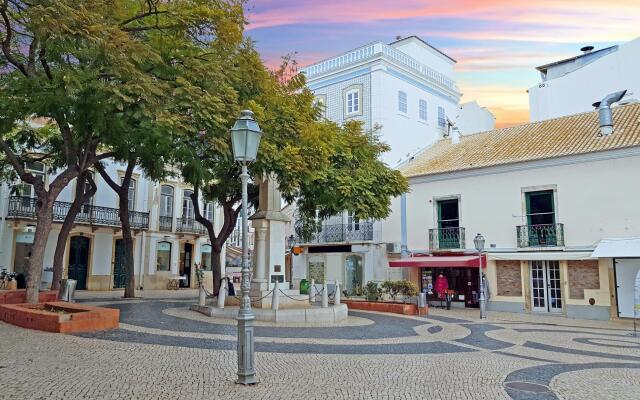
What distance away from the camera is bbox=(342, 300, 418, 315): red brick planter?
1853cm

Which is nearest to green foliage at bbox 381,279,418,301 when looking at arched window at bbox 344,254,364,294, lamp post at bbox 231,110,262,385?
arched window at bbox 344,254,364,294

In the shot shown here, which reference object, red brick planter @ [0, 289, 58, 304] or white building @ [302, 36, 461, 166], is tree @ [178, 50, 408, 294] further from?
white building @ [302, 36, 461, 166]

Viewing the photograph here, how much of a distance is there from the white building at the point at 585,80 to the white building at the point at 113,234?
23.2 metres

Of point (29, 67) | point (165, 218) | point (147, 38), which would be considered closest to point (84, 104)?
point (29, 67)

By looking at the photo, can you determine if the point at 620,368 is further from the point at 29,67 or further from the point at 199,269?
the point at 199,269

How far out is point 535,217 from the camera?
837 inches

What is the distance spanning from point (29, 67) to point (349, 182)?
10.5m

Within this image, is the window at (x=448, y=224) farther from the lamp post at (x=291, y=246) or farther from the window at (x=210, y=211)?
the window at (x=210, y=211)

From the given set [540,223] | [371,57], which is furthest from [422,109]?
[540,223]

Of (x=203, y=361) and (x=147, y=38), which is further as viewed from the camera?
(x=147, y=38)

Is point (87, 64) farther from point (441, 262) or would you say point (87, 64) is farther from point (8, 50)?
point (441, 262)

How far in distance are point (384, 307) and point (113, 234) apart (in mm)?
19022

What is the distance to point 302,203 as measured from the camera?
20.9 m

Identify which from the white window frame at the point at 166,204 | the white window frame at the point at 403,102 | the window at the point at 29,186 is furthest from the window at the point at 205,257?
the white window frame at the point at 403,102
